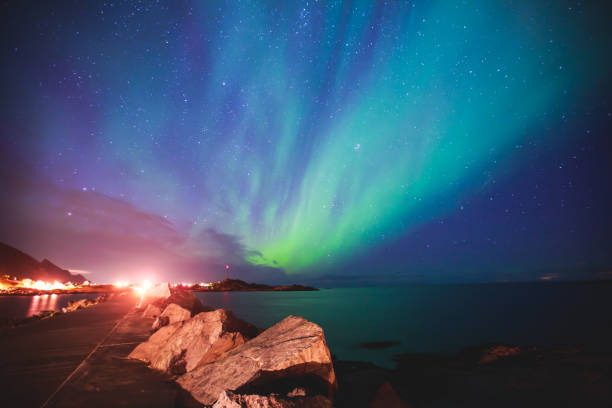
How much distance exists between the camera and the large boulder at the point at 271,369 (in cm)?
487

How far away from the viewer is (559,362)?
1266 cm

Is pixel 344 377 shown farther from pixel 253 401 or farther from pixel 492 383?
pixel 253 401

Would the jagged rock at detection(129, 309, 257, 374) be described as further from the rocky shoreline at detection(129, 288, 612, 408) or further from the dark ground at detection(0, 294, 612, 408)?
the dark ground at detection(0, 294, 612, 408)

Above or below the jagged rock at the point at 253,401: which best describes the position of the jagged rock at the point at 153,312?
above

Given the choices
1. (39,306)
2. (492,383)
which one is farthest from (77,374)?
(39,306)

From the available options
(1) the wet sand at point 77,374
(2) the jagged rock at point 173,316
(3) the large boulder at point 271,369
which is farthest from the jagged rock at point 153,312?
(3) the large boulder at point 271,369

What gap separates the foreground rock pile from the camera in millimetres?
3996

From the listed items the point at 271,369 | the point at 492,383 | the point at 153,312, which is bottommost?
the point at 492,383

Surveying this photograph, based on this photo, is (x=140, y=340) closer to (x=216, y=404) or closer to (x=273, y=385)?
(x=273, y=385)

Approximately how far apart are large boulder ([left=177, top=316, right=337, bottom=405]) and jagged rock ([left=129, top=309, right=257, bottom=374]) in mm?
879

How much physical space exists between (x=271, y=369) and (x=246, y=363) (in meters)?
0.73

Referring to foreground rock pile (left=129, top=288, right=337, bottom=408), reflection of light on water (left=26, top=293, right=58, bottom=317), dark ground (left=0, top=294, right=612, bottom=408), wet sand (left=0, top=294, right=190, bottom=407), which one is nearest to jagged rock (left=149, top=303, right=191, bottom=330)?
dark ground (left=0, top=294, right=612, bottom=408)

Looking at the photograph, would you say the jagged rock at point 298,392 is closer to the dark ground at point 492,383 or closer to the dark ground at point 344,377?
the dark ground at point 344,377

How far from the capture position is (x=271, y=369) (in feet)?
16.0
